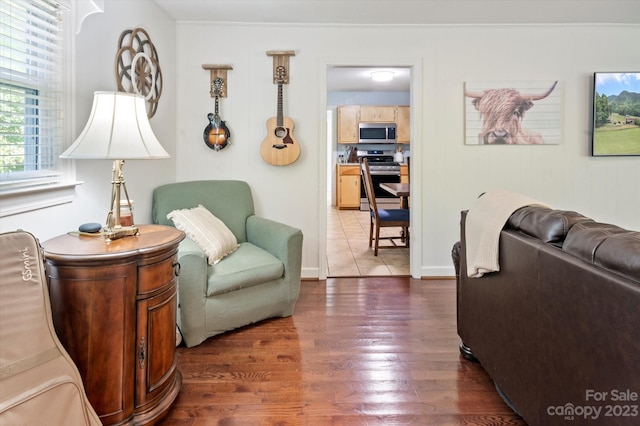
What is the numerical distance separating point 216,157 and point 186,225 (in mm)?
1168

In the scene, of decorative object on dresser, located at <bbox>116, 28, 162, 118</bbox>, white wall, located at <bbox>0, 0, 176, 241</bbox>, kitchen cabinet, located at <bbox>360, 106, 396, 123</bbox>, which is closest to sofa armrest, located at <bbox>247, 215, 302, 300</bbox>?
white wall, located at <bbox>0, 0, 176, 241</bbox>

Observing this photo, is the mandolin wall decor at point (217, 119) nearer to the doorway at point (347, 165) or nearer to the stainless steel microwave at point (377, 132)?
the doorway at point (347, 165)

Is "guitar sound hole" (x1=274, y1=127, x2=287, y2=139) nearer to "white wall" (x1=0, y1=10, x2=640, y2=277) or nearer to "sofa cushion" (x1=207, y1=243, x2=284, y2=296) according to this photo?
"white wall" (x1=0, y1=10, x2=640, y2=277)

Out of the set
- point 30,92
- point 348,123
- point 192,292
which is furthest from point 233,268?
point 348,123

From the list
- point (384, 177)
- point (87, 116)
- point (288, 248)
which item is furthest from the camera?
point (384, 177)

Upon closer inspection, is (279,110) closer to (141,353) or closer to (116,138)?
(116,138)

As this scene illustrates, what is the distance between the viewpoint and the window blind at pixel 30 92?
1.51 m

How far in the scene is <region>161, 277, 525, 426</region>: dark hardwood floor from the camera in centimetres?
161

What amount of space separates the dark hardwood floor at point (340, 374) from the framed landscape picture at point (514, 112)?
5.61ft

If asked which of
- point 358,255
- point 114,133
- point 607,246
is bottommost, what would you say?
point 358,255

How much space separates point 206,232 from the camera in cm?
243

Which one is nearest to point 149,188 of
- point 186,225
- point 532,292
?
point 186,225

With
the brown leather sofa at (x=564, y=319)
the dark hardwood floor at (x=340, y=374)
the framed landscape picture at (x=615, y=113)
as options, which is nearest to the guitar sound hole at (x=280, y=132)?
the dark hardwood floor at (x=340, y=374)

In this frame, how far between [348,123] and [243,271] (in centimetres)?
607
